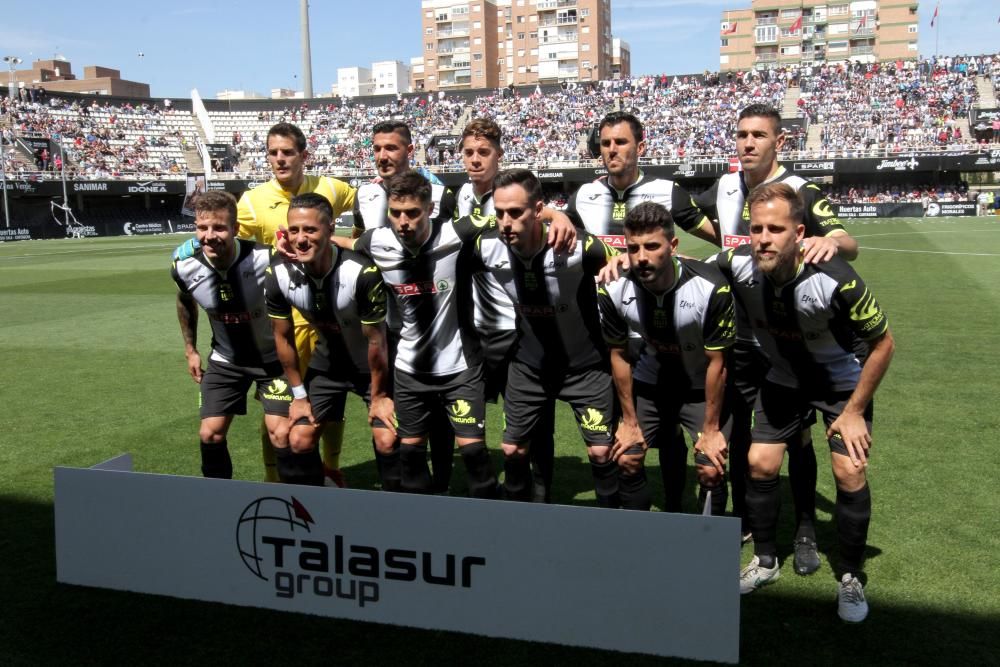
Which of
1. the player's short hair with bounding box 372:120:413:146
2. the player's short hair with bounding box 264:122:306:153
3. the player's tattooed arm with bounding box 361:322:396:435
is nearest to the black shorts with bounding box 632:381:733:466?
the player's tattooed arm with bounding box 361:322:396:435

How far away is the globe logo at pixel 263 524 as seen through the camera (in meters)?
4.36

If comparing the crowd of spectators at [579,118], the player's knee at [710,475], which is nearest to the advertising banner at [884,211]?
the crowd of spectators at [579,118]

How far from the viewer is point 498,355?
5723 mm

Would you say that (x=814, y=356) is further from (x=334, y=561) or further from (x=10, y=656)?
(x=10, y=656)

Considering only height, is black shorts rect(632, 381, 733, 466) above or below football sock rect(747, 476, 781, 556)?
above

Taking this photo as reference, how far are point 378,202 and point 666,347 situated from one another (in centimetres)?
252

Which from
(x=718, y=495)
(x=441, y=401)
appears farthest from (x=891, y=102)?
(x=441, y=401)

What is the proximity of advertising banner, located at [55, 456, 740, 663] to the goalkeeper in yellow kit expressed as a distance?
1695 millimetres

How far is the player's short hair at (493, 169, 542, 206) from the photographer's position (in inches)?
193

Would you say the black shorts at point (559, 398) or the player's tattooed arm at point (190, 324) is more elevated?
the player's tattooed arm at point (190, 324)

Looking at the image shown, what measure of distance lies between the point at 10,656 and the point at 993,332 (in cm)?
1285

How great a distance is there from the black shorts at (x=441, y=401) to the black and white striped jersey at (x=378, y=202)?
4.36 ft

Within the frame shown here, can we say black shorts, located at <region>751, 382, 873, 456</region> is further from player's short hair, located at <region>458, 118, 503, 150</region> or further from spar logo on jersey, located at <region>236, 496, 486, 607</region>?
player's short hair, located at <region>458, 118, 503, 150</region>

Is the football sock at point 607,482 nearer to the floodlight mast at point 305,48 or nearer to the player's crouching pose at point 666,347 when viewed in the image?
the player's crouching pose at point 666,347
